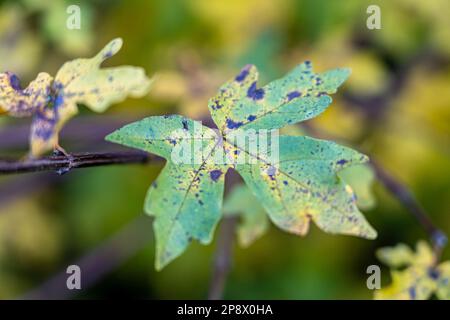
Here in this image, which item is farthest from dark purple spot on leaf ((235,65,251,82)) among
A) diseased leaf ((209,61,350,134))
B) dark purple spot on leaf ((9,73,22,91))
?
dark purple spot on leaf ((9,73,22,91))

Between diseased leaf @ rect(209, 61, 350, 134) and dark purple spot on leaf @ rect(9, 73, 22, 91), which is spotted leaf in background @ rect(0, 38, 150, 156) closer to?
dark purple spot on leaf @ rect(9, 73, 22, 91)

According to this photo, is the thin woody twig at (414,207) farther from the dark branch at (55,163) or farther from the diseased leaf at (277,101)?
the dark branch at (55,163)

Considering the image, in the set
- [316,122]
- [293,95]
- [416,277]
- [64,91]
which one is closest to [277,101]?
[293,95]

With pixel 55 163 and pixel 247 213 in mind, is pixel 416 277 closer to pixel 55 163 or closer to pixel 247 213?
pixel 247 213

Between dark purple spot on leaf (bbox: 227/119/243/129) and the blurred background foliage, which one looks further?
the blurred background foliage

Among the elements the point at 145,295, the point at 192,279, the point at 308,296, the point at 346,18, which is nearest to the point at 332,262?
the point at 308,296

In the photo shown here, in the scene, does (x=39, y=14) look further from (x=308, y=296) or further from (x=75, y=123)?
(x=308, y=296)
